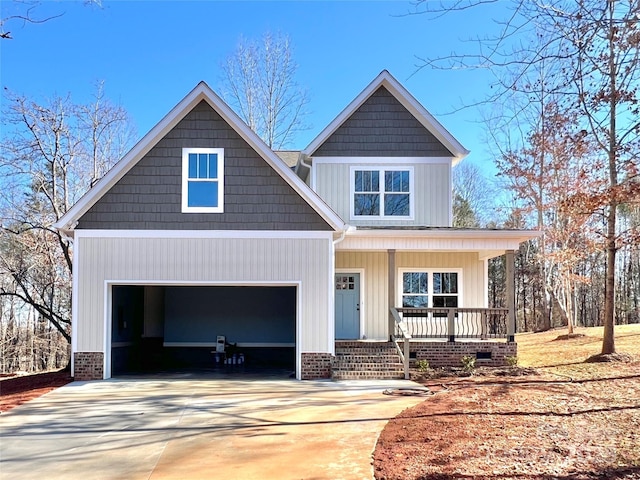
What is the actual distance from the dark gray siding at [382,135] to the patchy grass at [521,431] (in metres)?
7.17

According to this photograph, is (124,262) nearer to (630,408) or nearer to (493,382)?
(493,382)

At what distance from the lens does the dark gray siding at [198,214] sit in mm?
12781

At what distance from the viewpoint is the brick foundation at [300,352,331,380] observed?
12750 millimetres

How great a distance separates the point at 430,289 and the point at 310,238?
4.87 metres

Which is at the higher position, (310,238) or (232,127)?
(232,127)

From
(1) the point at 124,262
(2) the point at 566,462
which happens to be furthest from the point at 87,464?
(1) the point at 124,262

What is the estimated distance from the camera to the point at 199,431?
779 cm

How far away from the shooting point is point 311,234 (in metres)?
12.9

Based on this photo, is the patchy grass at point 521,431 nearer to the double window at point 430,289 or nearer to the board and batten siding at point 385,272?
the board and batten siding at point 385,272

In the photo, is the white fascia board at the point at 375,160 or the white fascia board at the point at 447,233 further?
the white fascia board at the point at 375,160

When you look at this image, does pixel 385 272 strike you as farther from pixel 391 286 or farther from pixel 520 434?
pixel 520 434

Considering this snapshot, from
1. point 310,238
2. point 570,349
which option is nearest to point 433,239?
point 310,238

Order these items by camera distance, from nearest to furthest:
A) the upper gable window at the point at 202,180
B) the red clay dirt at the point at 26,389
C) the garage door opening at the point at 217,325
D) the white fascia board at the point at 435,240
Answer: the red clay dirt at the point at 26,389, the upper gable window at the point at 202,180, the white fascia board at the point at 435,240, the garage door opening at the point at 217,325

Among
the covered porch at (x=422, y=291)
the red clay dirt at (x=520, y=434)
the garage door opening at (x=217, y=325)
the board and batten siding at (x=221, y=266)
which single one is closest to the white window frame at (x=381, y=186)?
the covered porch at (x=422, y=291)
